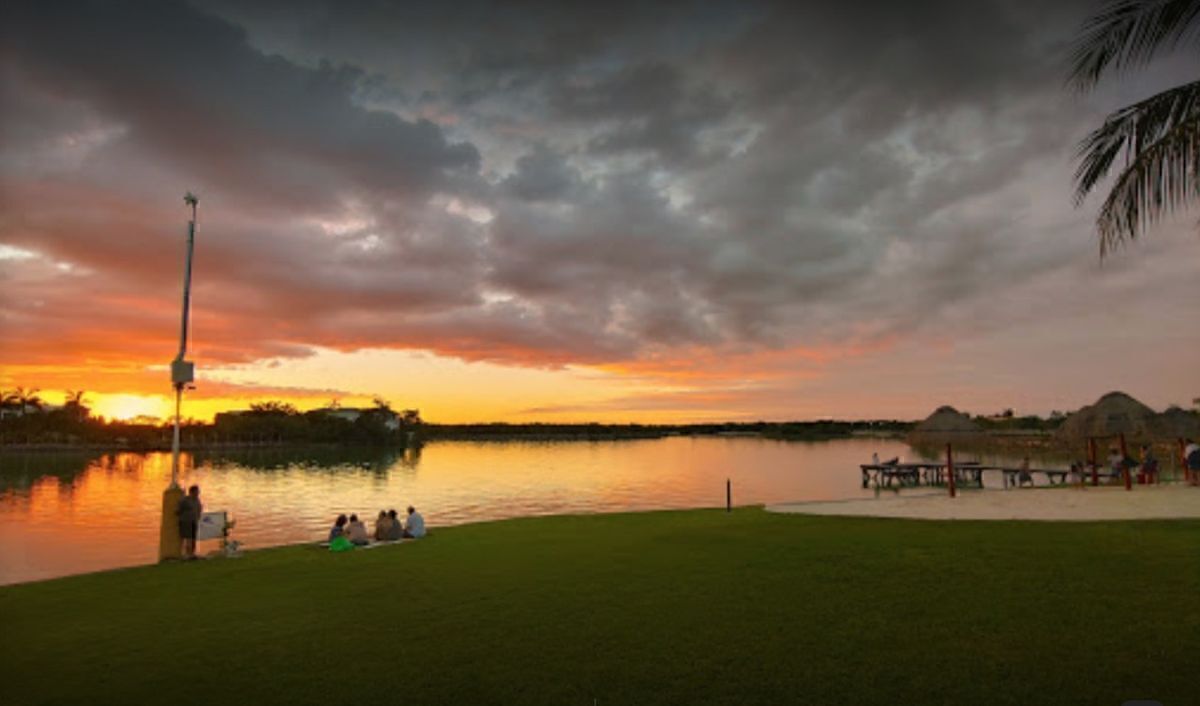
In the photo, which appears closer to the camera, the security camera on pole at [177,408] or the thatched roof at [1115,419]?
the security camera on pole at [177,408]

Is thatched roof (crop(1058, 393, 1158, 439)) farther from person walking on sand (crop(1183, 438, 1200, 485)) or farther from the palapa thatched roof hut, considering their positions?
the palapa thatched roof hut

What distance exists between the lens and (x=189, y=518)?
56.0ft

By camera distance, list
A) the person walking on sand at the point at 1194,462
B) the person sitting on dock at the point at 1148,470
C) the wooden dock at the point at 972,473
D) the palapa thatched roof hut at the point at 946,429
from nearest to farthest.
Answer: the person walking on sand at the point at 1194,462, the palapa thatched roof hut at the point at 946,429, the person sitting on dock at the point at 1148,470, the wooden dock at the point at 972,473

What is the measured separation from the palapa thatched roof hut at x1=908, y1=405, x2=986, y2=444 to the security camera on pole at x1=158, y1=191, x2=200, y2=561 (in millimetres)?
27881

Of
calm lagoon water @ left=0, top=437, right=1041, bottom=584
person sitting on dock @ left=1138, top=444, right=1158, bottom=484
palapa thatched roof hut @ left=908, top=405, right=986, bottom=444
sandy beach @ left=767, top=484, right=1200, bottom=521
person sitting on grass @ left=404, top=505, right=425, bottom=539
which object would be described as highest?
palapa thatched roof hut @ left=908, top=405, right=986, bottom=444

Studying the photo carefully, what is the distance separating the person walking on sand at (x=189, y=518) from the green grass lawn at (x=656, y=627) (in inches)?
92.9

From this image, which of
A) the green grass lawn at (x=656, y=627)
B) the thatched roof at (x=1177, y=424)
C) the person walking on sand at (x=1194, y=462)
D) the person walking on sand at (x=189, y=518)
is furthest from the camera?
the thatched roof at (x=1177, y=424)

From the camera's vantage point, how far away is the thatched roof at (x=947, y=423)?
1219 inches

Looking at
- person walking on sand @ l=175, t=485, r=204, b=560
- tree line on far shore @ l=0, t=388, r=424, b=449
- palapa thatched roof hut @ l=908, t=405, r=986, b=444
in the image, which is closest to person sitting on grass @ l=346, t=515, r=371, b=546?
person walking on sand @ l=175, t=485, r=204, b=560

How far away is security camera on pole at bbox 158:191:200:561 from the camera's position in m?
17.2

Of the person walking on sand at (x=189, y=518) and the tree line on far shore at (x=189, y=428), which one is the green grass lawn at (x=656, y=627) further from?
the tree line on far shore at (x=189, y=428)

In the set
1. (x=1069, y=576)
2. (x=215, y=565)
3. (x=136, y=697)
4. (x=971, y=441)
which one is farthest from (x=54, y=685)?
(x=971, y=441)

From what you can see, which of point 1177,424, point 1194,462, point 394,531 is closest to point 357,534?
point 394,531

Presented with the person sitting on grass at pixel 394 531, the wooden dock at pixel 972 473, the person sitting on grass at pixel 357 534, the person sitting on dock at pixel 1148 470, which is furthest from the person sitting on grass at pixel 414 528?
the wooden dock at pixel 972 473
